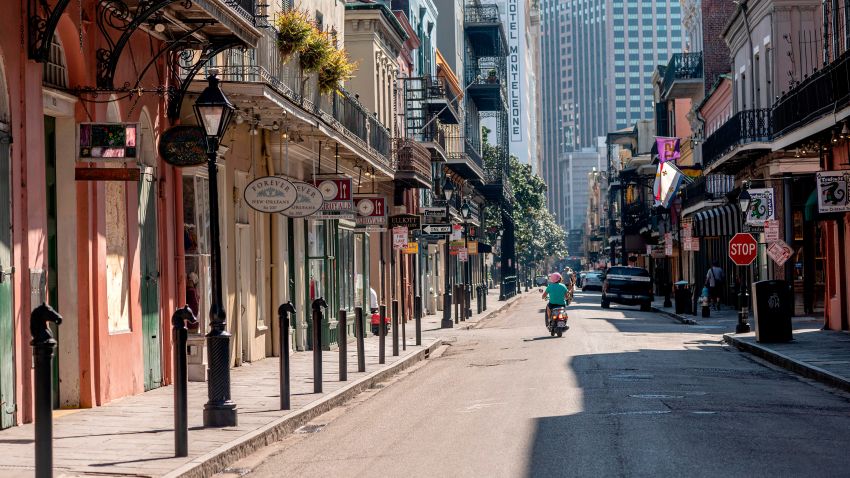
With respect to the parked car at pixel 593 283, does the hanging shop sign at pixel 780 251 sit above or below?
above

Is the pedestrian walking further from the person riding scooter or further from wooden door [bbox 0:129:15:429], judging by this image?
wooden door [bbox 0:129:15:429]

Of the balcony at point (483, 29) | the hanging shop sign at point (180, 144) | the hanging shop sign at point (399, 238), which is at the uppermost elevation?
the balcony at point (483, 29)

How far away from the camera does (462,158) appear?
56031 millimetres

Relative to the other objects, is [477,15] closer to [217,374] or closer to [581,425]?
[217,374]

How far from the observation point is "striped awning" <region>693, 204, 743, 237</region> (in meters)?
45.6

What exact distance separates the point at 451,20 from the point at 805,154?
3699 centimetres

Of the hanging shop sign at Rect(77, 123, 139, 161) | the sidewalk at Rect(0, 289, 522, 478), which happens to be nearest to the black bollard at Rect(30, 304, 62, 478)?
the sidewalk at Rect(0, 289, 522, 478)

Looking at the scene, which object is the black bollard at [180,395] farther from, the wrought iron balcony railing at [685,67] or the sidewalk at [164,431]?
the wrought iron balcony railing at [685,67]

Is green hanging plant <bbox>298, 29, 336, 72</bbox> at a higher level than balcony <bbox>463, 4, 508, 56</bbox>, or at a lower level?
lower

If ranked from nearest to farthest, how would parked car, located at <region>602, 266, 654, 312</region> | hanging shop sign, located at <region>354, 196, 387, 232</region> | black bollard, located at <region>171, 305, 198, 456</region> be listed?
black bollard, located at <region>171, 305, 198, 456</region>, hanging shop sign, located at <region>354, 196, 387, 232</region>, parked car, located at <region>602, 266, 654, 312</region>

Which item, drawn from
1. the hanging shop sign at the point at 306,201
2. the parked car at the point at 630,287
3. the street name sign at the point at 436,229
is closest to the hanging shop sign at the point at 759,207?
the street name sign at the point at 436,229

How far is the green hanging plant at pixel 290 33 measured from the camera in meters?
21.6

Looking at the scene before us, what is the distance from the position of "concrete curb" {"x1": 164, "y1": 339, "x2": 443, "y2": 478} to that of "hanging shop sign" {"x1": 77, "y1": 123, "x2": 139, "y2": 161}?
10.6ft

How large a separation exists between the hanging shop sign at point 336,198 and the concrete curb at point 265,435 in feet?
17.5
